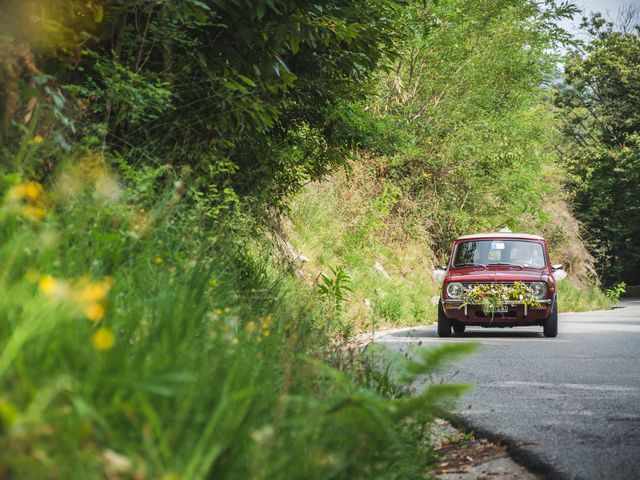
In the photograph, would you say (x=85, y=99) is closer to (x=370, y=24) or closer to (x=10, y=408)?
(x=370, y=24)

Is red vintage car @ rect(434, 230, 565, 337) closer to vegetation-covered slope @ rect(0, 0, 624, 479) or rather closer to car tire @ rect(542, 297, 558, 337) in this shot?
car tire @ rect(542, 297, 558, 337)

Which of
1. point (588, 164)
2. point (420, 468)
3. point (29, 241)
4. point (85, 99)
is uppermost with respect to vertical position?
point (588, 164)

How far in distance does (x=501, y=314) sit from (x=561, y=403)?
336 inches

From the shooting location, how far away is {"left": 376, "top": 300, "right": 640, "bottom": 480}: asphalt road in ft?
16.9

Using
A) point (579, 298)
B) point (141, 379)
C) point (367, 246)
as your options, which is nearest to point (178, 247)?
point (141, 379)

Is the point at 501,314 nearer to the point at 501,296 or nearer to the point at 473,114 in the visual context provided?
the point at 501,296

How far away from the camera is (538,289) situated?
1570cm

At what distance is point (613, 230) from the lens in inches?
2261

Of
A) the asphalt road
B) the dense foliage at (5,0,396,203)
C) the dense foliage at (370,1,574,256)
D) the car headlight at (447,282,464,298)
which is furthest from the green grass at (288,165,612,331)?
the dense foliage at (5,0,396,203)

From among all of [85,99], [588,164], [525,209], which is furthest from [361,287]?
[588,164]

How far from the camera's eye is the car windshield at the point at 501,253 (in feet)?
55.6

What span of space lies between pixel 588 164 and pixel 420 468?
53625mm

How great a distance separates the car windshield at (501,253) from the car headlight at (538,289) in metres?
1.10

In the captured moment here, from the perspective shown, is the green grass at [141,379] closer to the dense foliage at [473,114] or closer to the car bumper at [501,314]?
the car bumper at [501,314]
